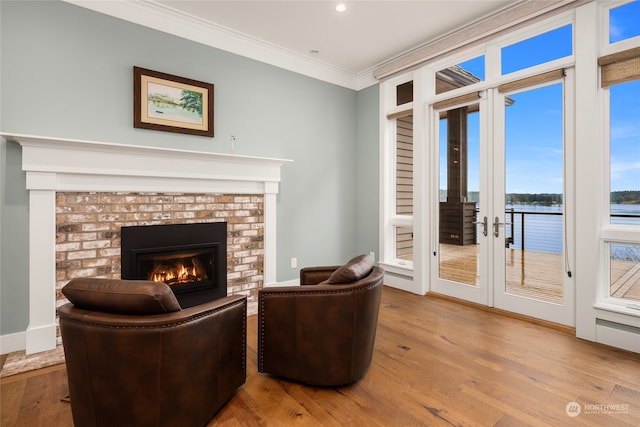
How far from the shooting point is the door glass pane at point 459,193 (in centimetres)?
357

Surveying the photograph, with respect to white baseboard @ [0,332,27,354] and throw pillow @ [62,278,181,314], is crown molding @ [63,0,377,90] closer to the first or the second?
throw pillow @ [62,278,181,314]

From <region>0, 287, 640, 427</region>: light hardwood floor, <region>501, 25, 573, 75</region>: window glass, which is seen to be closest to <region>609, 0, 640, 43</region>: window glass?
<region>501, 25, 573, 75</region>: window glass

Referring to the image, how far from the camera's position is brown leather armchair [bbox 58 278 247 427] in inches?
54.4

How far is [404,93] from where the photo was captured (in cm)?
430

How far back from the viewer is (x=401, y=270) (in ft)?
13.9

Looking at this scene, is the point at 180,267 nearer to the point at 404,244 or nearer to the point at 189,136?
the point at 189,136

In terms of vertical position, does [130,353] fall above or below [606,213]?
below

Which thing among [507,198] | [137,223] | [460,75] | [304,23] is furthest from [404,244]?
[137,223]

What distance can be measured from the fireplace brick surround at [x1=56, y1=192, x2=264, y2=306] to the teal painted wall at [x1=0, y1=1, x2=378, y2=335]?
272 mm

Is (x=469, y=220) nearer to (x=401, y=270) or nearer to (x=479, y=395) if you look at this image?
(x=401, y=270)

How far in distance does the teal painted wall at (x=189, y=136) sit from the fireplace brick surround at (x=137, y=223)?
0.27 meters

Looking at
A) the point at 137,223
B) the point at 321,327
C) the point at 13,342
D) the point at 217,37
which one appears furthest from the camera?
the point at 217,37

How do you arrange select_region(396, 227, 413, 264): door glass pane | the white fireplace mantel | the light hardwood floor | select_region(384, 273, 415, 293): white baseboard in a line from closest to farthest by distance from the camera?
1. the light hardwood floor
2. the white fireplace mantel
3. select_region(384, 273, 415, 293): white baseboard
4. select_region(396, 227, 413, 264): door glass pane

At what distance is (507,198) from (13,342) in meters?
4.58
